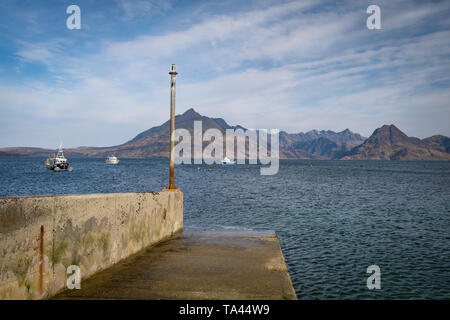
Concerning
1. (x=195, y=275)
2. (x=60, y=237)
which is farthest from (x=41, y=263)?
(x=195, y=275)

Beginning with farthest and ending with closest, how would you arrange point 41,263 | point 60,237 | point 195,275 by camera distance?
point 195,275 < point 60,237 < point 41,263

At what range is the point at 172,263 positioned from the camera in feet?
27.3

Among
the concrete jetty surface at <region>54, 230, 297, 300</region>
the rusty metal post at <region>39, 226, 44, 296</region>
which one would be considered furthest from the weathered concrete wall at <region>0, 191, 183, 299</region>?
the concrete jetty surface at <region>54, 230, 297, 300</region>

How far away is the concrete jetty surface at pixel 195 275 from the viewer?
19.9 feet

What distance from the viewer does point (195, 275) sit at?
24.0 ft

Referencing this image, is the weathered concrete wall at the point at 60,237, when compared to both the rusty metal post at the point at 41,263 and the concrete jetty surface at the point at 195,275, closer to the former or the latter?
the rusty metal post at the point at 41,263

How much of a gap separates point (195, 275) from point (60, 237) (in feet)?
9.24

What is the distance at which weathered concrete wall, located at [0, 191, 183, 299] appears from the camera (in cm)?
495

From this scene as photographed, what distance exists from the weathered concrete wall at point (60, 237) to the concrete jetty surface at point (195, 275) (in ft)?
1.21

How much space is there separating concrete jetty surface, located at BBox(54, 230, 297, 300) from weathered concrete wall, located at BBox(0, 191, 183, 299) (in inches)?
14.5

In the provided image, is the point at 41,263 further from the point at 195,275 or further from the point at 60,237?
Result: the point at 195,275
